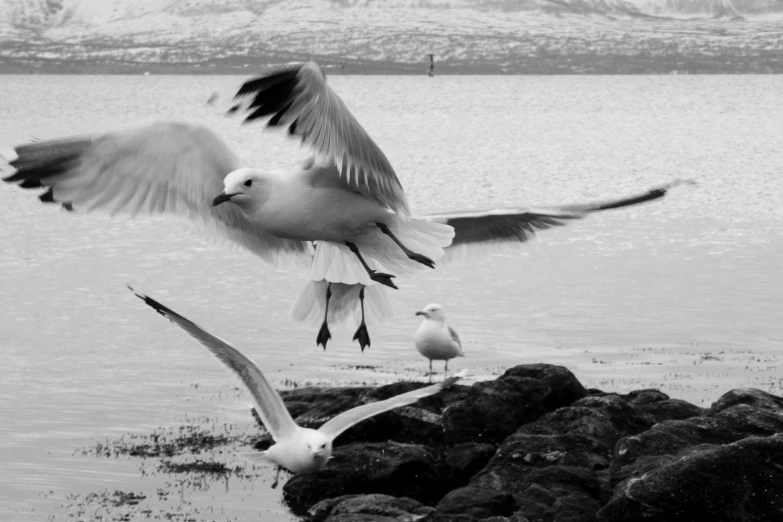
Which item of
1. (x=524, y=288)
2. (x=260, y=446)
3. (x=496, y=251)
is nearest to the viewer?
(x=496, y=251)

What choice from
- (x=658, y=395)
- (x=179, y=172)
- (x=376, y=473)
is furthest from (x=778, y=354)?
(x=179, y=172)

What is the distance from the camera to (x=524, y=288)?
867 inches

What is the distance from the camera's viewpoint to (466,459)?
11234mm

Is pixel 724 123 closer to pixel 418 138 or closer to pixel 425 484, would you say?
pixel 418 138

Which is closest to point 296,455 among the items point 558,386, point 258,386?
point 258,386

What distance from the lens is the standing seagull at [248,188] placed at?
9094 millimetres

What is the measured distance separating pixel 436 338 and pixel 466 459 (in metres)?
3.76

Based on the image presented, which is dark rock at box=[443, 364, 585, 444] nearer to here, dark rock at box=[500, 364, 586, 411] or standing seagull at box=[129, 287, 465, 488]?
dark rock at box=[500, 364, 586, 411]

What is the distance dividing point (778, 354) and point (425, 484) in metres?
7.32

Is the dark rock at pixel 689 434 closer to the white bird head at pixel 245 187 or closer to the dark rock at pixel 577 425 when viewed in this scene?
the dark rock at pixel 577 425

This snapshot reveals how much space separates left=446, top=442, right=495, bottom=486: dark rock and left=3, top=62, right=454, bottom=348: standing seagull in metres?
1.84

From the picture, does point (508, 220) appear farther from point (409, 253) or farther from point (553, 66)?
point (553, 66)

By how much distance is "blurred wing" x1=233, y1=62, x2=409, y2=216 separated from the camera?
7.41 metres

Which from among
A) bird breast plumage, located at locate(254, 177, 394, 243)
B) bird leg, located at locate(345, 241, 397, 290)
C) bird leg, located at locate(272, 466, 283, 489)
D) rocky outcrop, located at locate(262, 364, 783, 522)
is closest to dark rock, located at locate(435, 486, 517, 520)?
rocky outcrop, located at locate(262, 364, 783, 522)
